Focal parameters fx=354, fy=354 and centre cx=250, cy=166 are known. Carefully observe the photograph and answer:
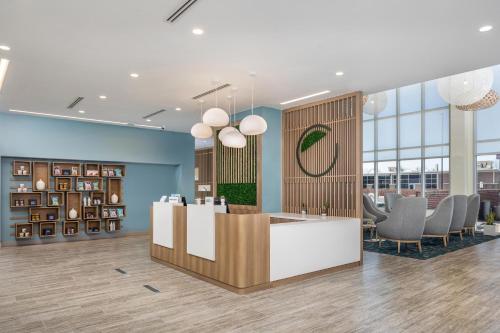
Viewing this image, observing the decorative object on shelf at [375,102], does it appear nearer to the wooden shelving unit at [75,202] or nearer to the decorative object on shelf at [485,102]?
the decorative object on shelf at [485,102]

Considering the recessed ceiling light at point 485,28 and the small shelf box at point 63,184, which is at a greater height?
the recessed ceiling light at point 485,28

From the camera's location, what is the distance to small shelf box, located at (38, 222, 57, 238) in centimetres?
933

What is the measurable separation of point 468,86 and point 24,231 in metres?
10.9

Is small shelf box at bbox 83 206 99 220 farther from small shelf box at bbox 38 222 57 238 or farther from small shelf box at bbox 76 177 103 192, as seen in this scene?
small shelf box at bbox 38 222 57 238

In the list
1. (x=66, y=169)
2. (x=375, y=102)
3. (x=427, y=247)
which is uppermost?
(x=375, y=102)

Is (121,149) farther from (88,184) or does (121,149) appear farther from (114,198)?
(114,198)

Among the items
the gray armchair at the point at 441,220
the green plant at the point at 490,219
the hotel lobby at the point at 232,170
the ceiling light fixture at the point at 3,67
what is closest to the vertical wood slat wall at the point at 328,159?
the hotel lobby at the point at 232,170

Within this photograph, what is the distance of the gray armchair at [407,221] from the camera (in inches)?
A: 302

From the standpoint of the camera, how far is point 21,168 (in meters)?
9.20

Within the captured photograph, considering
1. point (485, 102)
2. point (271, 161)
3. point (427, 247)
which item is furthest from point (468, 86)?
point (271, 161)

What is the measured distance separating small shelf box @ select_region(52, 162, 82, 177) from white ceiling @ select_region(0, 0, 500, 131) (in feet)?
9.94

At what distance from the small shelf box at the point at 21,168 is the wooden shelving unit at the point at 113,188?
2076 mm

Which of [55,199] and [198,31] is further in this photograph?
[55,199]

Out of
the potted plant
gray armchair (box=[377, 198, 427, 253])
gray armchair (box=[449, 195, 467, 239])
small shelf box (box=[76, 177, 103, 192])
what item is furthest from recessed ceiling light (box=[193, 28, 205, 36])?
the potted plant
